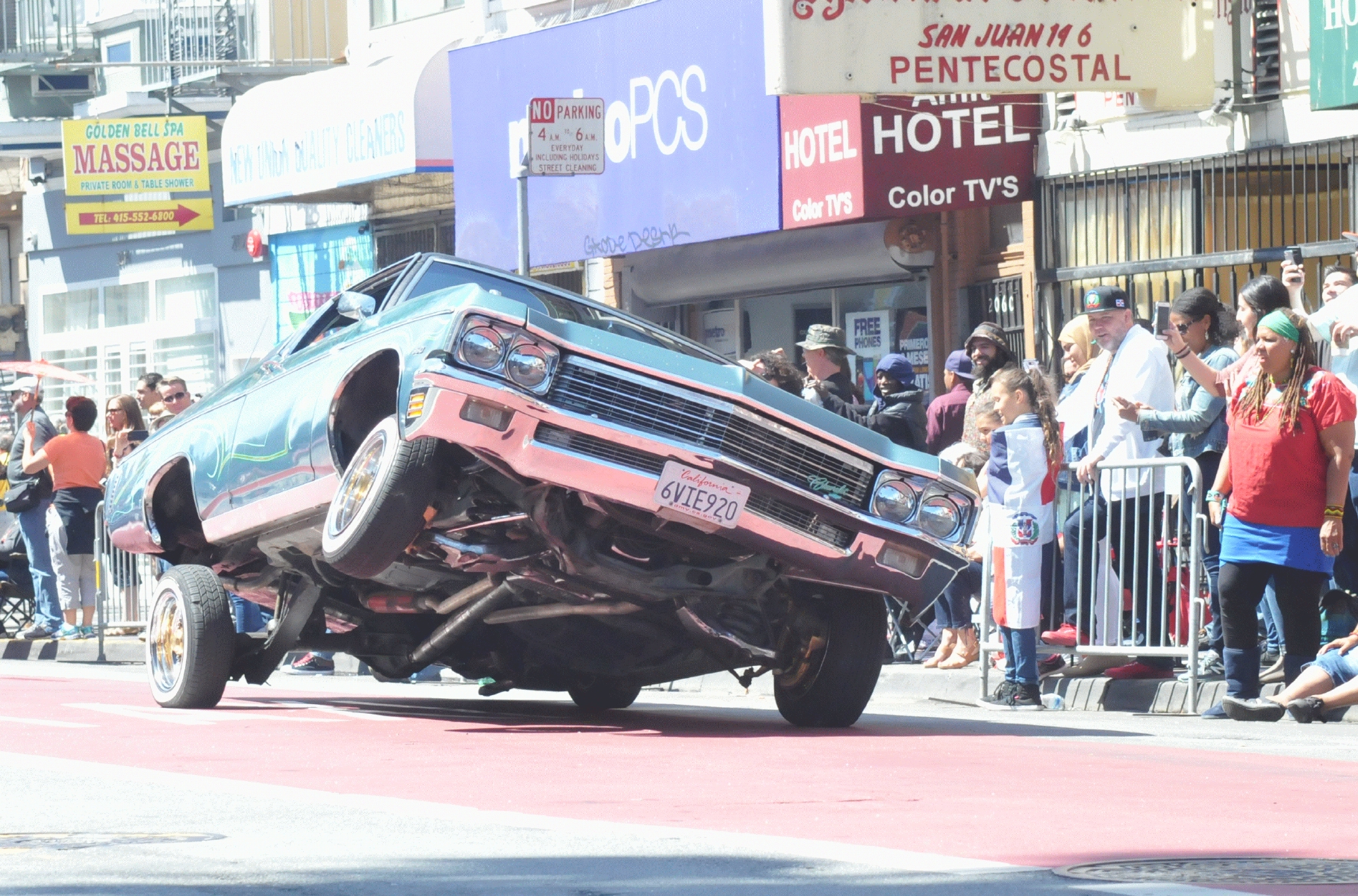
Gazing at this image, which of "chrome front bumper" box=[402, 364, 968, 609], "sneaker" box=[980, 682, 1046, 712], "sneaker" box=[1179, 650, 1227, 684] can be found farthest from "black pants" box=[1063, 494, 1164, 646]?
"chrome front bumper" box=[402, 364, 968, 609]

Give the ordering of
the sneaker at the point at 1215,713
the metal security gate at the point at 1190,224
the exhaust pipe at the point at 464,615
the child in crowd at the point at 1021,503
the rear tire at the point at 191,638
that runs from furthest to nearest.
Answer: the metal security gate at the point at 1190,224
the child in crowd at the point at 1021,503
the sneaker at the point at 1215,713
the rear tire at the point at 191,638
the exhaust pipe at the point at 464,615

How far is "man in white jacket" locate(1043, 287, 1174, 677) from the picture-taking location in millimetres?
12844

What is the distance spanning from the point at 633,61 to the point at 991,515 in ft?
31.7

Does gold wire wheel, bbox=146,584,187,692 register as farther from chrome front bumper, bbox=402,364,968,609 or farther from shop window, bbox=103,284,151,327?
shop window, bbox=103,284,151,327

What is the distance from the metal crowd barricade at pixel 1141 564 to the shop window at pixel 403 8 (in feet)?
48.0

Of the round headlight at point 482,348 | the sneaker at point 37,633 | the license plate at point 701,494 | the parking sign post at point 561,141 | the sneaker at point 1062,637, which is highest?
the parking sign post at point 561,141

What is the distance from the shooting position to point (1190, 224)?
1733 cm

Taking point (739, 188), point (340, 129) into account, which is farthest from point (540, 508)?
point (340, 129)

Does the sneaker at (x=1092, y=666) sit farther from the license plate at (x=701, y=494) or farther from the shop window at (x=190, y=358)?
the shop window at (x=190, y=358)

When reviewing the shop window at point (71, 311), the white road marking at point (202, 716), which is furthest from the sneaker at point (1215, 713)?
the shop window at point (71, 311)

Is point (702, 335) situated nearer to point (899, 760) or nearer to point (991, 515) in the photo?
point (991, 515)

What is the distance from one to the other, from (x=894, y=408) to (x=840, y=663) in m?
4.29

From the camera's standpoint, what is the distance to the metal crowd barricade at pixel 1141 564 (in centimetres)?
1256

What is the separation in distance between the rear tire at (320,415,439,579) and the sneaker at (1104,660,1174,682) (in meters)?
4.98
